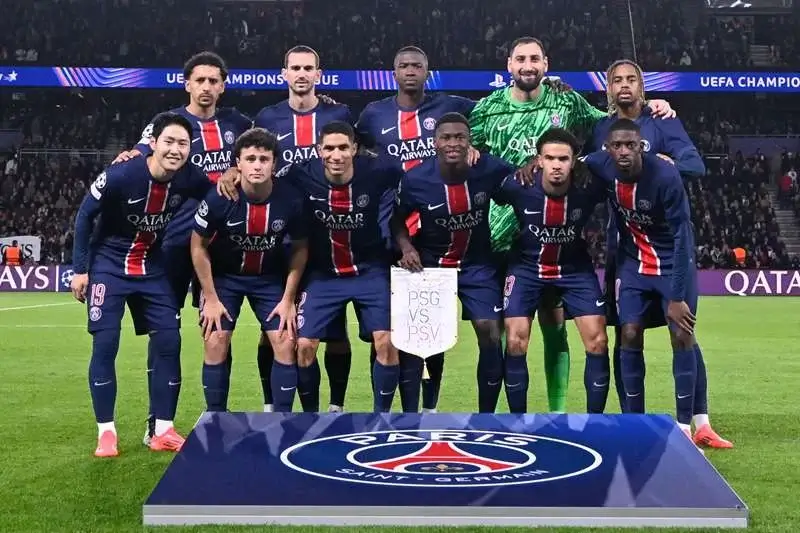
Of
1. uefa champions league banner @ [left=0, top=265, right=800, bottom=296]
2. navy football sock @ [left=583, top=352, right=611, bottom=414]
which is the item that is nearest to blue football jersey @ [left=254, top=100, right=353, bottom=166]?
navy football sock @ [left=583, top=352, right=611, bottom=414]

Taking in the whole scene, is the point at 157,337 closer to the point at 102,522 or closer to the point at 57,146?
the point at 102,522

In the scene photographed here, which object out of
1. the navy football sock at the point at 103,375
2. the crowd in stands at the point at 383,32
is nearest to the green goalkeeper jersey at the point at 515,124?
the navy football sock at the point at 103,375

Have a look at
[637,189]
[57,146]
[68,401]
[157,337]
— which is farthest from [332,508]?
[57,146]

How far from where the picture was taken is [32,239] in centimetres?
2444

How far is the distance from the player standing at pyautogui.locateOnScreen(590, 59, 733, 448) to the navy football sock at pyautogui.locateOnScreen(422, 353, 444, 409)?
114cm

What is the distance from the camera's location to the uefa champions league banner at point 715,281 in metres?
22.4

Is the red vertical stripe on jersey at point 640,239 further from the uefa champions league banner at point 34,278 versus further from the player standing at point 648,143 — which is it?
the uefa champions league banner at point 34,278

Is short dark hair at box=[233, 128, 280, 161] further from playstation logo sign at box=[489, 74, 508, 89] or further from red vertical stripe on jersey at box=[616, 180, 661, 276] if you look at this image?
playstation logo sign at box=[489, 74, 508, 89]

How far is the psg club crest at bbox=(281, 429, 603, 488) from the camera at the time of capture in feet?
13.2

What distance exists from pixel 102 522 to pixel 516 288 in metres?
2.69

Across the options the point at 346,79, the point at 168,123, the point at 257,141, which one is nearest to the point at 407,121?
the point at 257,141

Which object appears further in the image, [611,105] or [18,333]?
[18,333]

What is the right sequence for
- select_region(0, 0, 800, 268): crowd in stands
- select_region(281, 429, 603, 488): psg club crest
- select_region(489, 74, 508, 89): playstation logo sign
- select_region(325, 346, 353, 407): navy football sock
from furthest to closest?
select_region(0, 0, 800, 268): crowd in stands < select_region(489, 74, 508, 89): playstation logo sign < select_region(325, 346, 353, 407): navy football sock < select_region(281, 429, 603, 488): psg club crest

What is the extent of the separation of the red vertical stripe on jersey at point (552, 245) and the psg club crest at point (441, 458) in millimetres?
1351
